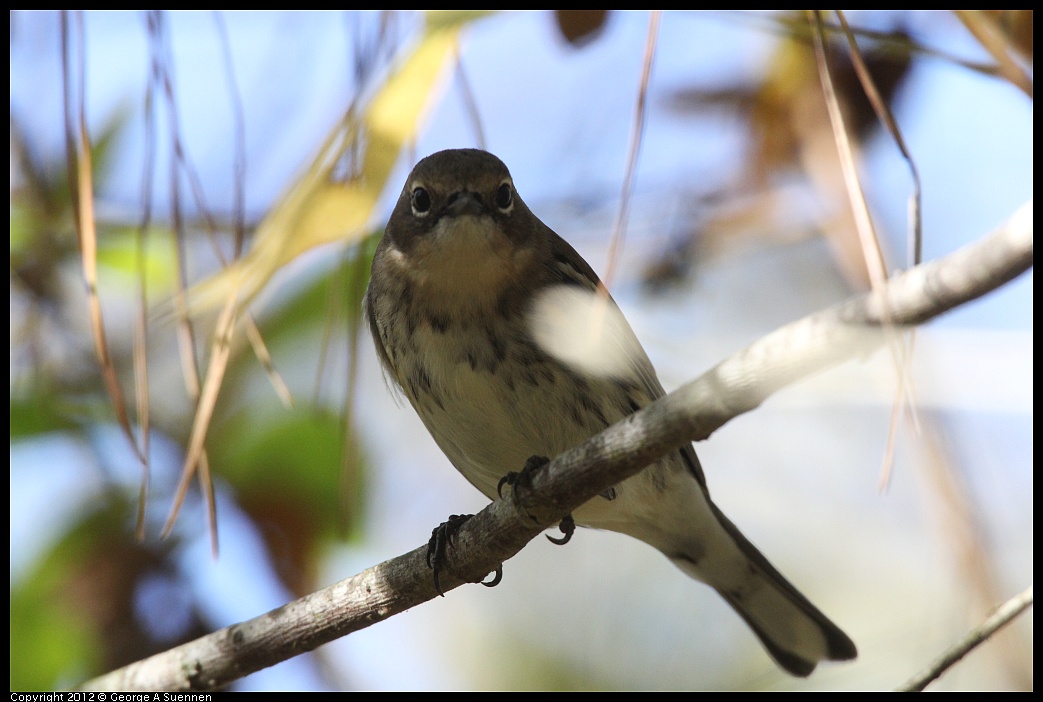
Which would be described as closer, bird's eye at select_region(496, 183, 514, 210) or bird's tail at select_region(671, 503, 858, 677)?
bird's eye at select_region(496, 183, 514, 210)

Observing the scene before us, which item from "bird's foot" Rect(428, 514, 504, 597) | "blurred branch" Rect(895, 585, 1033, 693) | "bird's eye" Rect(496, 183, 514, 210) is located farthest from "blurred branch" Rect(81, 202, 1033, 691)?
"bird's eye" Rect(496, 183, 514, 210)

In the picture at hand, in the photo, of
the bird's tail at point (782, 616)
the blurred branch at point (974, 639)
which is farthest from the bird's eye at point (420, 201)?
the blurred branch at point (974, 639)

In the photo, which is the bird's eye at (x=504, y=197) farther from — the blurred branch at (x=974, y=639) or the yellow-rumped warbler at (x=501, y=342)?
the blurred branch at (x=974, y=639)

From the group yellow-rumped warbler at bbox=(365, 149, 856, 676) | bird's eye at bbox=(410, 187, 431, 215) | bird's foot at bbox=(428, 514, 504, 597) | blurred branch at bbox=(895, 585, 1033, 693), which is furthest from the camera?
bird's eye at bbox=(410, 187, 431, 215)

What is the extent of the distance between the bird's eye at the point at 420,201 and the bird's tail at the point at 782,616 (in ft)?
6.01

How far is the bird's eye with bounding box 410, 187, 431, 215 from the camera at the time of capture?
379cm

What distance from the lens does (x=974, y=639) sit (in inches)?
69.6

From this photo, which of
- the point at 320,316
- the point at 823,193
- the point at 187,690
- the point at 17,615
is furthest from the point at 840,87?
the point at 17,615

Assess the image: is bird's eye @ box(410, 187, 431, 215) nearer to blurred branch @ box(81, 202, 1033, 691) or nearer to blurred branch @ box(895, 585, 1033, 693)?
blurred branch @ box(81, 202, 1033, 691)

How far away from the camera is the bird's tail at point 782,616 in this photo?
431cm

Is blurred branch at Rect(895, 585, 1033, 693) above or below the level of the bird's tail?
below

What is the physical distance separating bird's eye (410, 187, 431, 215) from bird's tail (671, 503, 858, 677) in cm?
183

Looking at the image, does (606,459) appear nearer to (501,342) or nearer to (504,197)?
(501,342)

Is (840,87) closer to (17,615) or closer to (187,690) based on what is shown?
(187,690)
